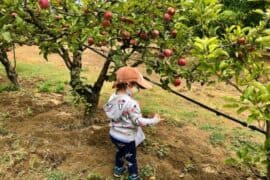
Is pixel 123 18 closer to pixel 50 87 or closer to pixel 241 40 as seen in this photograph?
pixel 241 40

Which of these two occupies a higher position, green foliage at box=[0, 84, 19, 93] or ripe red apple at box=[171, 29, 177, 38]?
ripe red apple at box=[171, 29, 177, 38]

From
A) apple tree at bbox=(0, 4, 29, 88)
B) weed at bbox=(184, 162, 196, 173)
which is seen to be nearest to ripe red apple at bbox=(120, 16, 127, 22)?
apple tree at bbox=(0, 4, 29, 88)

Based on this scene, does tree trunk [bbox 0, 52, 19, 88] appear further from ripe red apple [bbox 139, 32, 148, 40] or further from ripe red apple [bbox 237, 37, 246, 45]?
ripe red apple [bbox 237, 37, 246, 45]

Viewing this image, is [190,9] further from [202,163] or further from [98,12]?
[202,163]

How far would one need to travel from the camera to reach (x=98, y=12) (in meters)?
4.21

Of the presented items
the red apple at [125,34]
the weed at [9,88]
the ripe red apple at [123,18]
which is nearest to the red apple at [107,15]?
the ripe red apple at [123,18]

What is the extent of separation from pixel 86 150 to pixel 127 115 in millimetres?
1071

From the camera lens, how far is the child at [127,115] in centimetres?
473

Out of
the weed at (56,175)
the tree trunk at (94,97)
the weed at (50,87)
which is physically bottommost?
the weed at (56,175)

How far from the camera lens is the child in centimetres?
473

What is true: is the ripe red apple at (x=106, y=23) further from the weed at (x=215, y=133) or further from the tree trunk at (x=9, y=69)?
the tree trunk at (x=9, y=69)

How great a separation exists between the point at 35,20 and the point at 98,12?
52cm

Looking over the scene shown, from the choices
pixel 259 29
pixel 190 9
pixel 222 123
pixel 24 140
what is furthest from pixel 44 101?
pixel 259 29

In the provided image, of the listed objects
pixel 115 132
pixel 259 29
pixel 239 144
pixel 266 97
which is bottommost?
pixel 239 144
